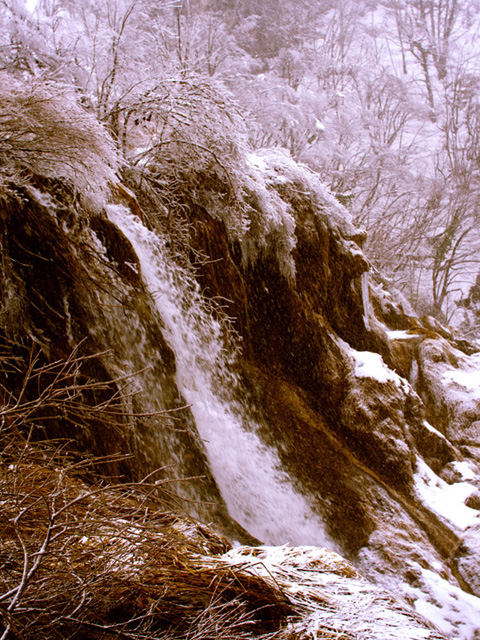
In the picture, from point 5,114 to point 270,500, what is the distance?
3.84 meters

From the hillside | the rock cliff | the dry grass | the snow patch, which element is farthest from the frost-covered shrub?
the snow patch

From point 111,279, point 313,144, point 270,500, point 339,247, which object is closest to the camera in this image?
point 111,279

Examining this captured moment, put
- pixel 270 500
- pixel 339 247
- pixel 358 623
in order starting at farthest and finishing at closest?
pixel 339 247
pixel 270 500
pixel 358 623

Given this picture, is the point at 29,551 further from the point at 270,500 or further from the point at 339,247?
the point at 339,247

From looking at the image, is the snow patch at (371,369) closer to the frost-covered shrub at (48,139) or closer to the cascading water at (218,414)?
the cascading water at (218,414)

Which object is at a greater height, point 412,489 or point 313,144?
point 313,144

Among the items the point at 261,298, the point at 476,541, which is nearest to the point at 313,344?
the point at 261,298

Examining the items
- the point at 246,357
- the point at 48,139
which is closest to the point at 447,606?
the point at 246,357

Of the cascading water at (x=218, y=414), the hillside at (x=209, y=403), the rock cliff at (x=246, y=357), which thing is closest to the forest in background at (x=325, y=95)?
the hillside at (x=209, y=403)

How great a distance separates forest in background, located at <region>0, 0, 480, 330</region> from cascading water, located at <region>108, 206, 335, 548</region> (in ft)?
4.41

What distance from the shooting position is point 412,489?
5922 mm

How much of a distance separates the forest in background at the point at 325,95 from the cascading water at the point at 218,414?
1.34m

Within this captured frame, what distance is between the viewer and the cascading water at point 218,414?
418 centimetres

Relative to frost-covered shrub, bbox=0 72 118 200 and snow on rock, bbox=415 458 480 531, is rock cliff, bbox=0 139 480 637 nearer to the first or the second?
snow on rock, bbox=415 458 480 531
